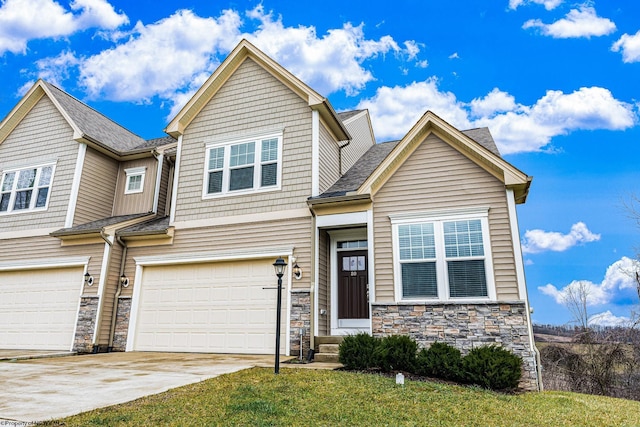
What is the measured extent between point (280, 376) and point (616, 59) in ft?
56.1

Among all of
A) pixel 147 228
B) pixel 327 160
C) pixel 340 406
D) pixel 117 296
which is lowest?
pixel 340 406

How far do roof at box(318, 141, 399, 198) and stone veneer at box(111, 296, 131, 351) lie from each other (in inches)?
250

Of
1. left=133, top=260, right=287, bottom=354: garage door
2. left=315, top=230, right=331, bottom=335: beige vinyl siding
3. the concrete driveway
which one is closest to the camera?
the concrete driveway

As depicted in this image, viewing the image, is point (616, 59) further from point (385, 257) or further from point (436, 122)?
point (385, 257)

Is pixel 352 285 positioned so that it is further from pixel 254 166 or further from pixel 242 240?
pixel 254 166

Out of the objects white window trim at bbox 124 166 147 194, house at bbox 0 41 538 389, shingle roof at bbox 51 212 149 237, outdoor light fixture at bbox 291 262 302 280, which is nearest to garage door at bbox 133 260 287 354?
house at bbox 0 41 538 389

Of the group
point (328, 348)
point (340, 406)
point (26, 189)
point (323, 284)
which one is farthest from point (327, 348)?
point (26, 189)

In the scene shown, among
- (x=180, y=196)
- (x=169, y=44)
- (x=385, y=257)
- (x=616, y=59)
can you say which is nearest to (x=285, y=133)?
(x=180, y=196)

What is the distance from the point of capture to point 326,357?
859cm

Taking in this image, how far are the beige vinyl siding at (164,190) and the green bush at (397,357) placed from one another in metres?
9.23

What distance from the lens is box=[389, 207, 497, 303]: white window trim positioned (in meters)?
7.88

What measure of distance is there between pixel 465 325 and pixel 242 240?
226 inches

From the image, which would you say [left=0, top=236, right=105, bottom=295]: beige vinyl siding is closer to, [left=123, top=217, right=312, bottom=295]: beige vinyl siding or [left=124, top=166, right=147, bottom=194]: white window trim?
[left=123, top=217, right=312, bottom=295]: beige vinyl siding

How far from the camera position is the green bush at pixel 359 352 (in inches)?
281
